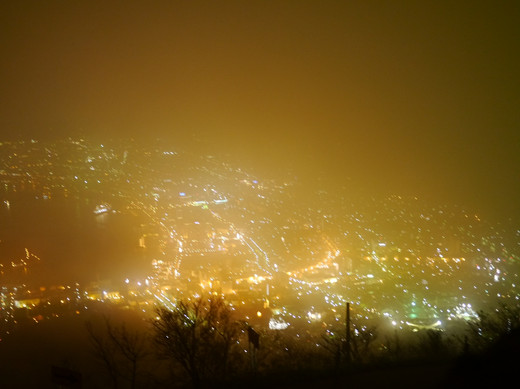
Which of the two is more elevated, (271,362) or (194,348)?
(194,348)

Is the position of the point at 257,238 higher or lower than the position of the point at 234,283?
higher

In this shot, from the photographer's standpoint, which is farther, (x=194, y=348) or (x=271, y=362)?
(x=271, y=362)

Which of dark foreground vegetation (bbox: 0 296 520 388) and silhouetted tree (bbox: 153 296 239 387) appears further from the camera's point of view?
silhouetted tree (bbox: 153 296 239 387)

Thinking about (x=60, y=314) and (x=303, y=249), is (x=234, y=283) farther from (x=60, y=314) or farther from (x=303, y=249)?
(x=303, y=249)

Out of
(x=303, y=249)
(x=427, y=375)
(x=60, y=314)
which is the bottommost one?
(x=427, y=375)

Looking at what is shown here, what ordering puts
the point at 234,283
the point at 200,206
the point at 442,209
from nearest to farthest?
the point at 234,283, the point at 200,206, the point at 442,209

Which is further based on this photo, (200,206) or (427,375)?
(200,206)

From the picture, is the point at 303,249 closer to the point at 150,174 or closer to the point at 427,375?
the point at 150,174

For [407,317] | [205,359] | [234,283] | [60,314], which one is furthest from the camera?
[234,283]

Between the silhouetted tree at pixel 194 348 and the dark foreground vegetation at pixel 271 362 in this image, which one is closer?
the dark foreground vegetation at pixel 271 362

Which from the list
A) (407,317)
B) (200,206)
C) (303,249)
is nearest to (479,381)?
(407,317)
